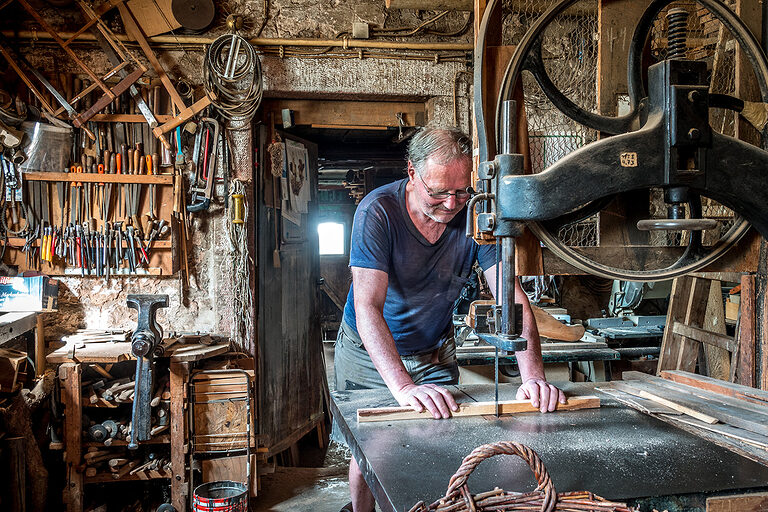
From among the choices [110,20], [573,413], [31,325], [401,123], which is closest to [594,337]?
[401,123]

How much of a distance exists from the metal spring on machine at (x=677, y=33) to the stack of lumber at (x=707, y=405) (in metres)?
0.85

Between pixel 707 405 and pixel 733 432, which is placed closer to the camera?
pixel 733 432

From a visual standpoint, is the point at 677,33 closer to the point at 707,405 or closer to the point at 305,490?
the point at 707,405

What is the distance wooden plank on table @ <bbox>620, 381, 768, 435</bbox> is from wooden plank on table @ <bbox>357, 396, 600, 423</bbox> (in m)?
0.20

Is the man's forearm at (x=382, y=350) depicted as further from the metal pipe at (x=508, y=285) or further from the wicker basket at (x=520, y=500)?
the wicker basket at (x=520, y=500)

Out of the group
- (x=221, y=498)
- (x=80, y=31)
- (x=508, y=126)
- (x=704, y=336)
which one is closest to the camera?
(x=508, y=126)

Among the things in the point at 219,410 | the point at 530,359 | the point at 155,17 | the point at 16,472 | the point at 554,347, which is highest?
the point at 155,17

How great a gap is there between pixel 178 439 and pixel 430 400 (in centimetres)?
201

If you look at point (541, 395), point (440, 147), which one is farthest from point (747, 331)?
point (440, 147)

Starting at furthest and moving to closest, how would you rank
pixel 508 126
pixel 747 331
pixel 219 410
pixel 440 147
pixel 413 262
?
pixel 219 410 → pixel 413 262 → pixel 440 147 → pixel 747 331 → pixel 508 126

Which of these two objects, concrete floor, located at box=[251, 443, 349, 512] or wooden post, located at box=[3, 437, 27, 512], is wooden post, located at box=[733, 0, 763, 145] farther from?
wooden post, located at box=[3, 437, 27, 512]

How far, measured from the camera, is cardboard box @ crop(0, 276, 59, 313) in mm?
3033

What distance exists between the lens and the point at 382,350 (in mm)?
1971

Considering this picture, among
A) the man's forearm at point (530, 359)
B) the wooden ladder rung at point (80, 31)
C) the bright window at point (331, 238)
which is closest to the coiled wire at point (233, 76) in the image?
the wooden ladder rung at point (80, 31)
